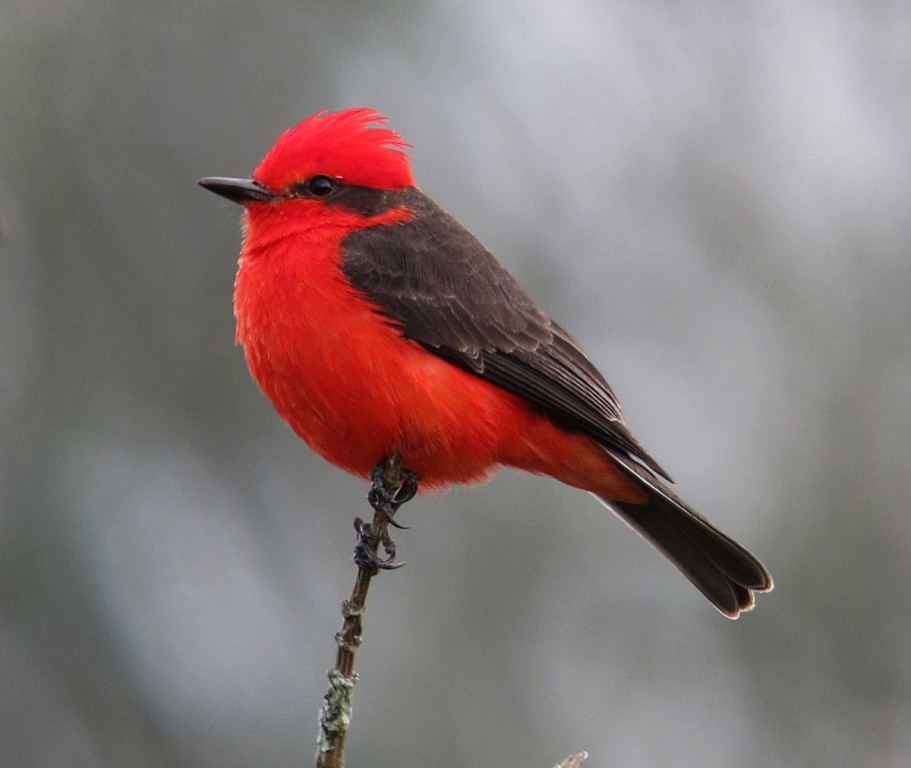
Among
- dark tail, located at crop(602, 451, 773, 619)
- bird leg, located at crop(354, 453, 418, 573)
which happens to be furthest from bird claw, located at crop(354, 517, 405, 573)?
dark tail, located at crop(602, 451, 773, 619)

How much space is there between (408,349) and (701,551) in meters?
1.56

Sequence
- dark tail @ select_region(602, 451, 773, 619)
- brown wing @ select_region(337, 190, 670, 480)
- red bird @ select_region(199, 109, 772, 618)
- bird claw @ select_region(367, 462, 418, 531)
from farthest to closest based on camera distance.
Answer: dark tail @ select_region(602, 451, 773, 619) < brown wing @ select_region(337, 190, 670, 480) < red bird @ select_region(199, 109, 772, 618) < bird claw @ select_region(367, 462, 418, 531)

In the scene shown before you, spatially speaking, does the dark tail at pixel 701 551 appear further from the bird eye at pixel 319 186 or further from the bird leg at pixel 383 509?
the bird eye at pixel 319 186

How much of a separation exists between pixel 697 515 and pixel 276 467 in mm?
2143

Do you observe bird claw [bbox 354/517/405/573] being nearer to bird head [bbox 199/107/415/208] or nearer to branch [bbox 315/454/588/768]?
branch [bbox 315/454/588/768]

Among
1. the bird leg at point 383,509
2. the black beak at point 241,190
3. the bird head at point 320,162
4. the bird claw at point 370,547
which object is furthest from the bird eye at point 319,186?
the bird claw at point 370,547

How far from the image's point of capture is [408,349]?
5.00 meters

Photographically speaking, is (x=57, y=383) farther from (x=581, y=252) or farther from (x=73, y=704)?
(x=581, y=252)

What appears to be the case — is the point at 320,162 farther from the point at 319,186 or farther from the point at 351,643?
the point at 351,643

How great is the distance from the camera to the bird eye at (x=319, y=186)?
17.7 feet

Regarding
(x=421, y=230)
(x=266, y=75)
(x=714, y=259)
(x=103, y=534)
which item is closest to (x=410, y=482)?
(x=421, y=230)

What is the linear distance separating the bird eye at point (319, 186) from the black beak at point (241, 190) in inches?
5.3

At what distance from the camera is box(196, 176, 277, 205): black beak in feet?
17.5

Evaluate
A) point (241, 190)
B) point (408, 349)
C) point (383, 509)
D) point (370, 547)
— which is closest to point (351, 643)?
point (370, 547)
